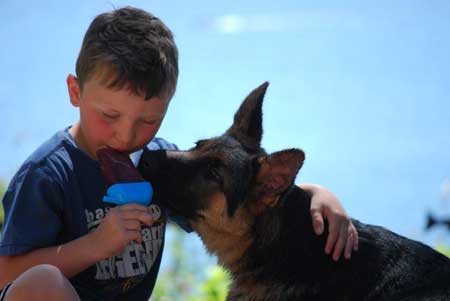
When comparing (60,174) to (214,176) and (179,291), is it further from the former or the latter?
(179,291)

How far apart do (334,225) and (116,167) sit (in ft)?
4.37

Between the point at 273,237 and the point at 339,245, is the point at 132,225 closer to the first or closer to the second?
the point at 273,237

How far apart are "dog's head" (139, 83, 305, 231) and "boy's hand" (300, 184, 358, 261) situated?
0.27m

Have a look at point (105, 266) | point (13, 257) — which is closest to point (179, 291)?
point (105, 266)

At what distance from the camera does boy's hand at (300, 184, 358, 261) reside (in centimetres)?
405

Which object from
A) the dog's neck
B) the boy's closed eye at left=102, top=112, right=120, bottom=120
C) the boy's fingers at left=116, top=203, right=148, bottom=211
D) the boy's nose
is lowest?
the dog's neck

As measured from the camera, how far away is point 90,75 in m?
3.87

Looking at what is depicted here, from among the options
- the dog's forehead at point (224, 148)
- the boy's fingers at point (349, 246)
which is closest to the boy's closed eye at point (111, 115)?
the dog's forehead at point (224, 148)

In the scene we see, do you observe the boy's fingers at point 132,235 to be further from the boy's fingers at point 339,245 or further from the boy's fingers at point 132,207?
the boy's fingers at point 339,245

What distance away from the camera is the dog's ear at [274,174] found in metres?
3.86

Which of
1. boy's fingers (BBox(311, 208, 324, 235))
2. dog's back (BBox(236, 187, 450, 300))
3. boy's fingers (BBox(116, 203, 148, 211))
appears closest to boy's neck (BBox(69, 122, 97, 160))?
boy's fingers (BBox(116, 203, 148, 211))

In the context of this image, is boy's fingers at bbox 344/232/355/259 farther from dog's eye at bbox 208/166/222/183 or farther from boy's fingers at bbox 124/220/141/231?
boy's fingers at bbox 124/220/141/231

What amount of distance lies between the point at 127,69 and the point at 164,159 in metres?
0.60

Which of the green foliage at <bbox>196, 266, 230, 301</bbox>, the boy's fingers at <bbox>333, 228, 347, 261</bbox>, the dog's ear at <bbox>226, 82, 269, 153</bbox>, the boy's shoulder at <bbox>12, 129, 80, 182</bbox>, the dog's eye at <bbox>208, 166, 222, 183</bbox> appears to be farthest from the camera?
the green foliage at <bbox>196, 266, 230, 301</bbox>
